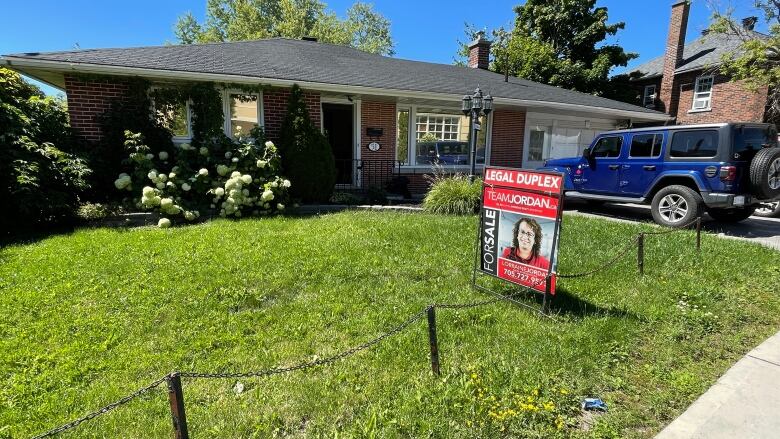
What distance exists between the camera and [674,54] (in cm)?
2016

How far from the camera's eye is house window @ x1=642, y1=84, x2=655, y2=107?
22.2 metres

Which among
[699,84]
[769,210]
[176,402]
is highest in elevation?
[699,84]

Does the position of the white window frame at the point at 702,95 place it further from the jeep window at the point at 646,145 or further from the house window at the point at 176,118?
the house window at the point at 176,118

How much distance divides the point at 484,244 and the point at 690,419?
2.25m

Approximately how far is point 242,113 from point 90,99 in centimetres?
290

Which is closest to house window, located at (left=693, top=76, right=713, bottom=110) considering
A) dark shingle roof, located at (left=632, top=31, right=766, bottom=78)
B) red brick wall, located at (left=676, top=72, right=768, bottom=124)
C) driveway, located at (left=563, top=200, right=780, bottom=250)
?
red brick wall, located at (left=676, top=72, right=768, bottom=124)

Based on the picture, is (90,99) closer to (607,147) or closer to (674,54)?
(607,147)

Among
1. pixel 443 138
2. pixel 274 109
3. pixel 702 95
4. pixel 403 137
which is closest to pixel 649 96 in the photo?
pixel 702 95

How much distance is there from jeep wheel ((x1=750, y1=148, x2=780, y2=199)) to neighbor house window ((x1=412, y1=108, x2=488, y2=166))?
641 centimetres

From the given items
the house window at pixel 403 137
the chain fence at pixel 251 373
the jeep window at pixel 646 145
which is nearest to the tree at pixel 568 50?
the house window at pixel 403 137

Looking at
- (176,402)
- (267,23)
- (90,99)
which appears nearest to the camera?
(176,402)

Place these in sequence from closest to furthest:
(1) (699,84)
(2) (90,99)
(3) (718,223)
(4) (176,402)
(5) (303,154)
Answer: (4) (176,402) → (2) (90,99) → (3) (718,223) → (5) (303,154) → (1) (699,84)

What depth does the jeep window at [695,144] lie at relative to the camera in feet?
23.5

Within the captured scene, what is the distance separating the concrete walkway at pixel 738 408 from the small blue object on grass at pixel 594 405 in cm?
34
